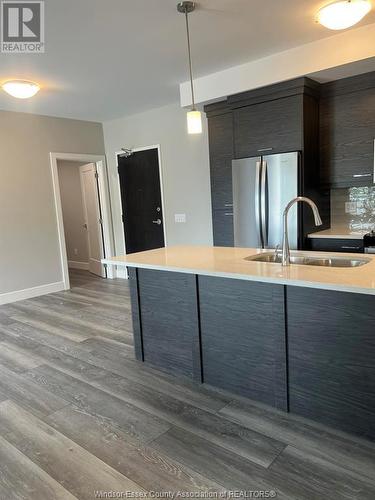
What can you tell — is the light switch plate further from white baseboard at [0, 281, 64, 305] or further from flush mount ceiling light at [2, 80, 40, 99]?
flush mount ceiling light at [2, 80, 40, 99]

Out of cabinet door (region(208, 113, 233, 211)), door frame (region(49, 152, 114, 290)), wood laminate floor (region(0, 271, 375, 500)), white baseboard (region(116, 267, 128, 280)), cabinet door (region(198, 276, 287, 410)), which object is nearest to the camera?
wood laminate floor (region(0, 271, 375, 500))

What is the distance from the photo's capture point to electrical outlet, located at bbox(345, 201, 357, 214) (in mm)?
3922

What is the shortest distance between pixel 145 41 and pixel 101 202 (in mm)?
3469

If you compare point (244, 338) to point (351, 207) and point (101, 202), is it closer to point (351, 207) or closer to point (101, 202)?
point (351, 207)

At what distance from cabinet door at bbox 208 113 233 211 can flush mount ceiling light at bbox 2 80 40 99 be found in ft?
6.41

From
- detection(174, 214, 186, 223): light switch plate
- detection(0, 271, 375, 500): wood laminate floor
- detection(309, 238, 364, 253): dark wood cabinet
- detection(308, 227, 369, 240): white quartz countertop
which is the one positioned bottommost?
detection(0, 271, 375, 500): wood laminate floor

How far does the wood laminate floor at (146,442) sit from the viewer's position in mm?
1668

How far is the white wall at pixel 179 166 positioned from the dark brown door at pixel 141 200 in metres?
0.18

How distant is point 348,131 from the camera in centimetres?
353

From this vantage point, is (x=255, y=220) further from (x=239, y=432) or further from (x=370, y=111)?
(x=239, y=432)

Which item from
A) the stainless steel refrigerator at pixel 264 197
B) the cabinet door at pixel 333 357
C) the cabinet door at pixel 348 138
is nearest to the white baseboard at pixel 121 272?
the stainless steel refrigerator at pixel 264 197

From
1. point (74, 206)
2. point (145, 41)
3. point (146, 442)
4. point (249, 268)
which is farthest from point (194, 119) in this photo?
point (74, 206)

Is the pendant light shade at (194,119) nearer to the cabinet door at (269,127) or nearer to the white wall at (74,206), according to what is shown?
the cabinet door at (269,127)

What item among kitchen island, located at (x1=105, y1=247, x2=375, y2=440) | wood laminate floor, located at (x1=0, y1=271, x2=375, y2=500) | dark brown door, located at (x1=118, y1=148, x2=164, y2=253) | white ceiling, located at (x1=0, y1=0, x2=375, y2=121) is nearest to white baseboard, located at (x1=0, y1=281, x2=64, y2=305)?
dark brown door, located at (x1=118, y1=148, x2=164, y2=253)
